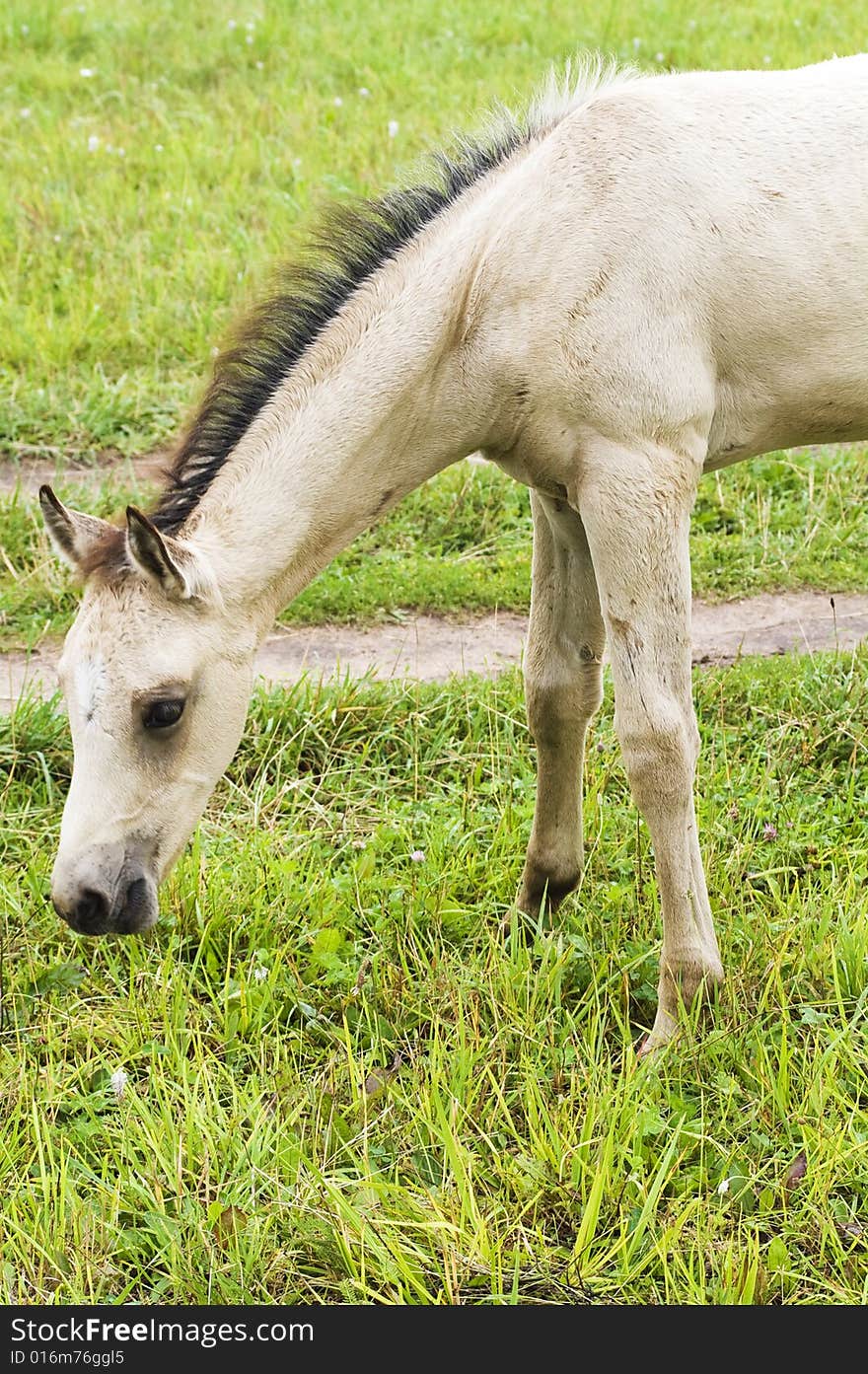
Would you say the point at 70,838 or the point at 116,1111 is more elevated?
the point at 70,838

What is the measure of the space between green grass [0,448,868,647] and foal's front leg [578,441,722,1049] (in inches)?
92.5

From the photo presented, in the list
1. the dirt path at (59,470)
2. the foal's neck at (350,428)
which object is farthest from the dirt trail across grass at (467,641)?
the foal's neck at (350,428)

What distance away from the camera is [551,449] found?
10.5ft

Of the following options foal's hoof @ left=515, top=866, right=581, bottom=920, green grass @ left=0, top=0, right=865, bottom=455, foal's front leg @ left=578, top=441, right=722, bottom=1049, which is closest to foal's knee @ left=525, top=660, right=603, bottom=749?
foal's hoof @ left=515, top=866, right=581, bottom=920

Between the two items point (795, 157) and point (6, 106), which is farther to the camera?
point (6, 106)

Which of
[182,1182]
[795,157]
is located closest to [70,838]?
[182,1182]

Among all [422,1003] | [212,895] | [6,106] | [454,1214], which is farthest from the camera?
[6,106]

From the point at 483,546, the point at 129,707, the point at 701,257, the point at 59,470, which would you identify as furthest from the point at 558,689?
the point at 59,470

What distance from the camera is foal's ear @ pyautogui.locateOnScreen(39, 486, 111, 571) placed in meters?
2.93

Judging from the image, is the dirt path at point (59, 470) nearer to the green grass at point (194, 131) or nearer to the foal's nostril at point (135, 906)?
the green grass at point (194, 131)

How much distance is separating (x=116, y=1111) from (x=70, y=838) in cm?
81

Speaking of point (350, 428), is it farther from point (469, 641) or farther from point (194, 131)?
point (194, 131)

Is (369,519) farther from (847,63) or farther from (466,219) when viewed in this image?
(847,63)

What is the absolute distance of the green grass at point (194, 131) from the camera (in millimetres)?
6820
